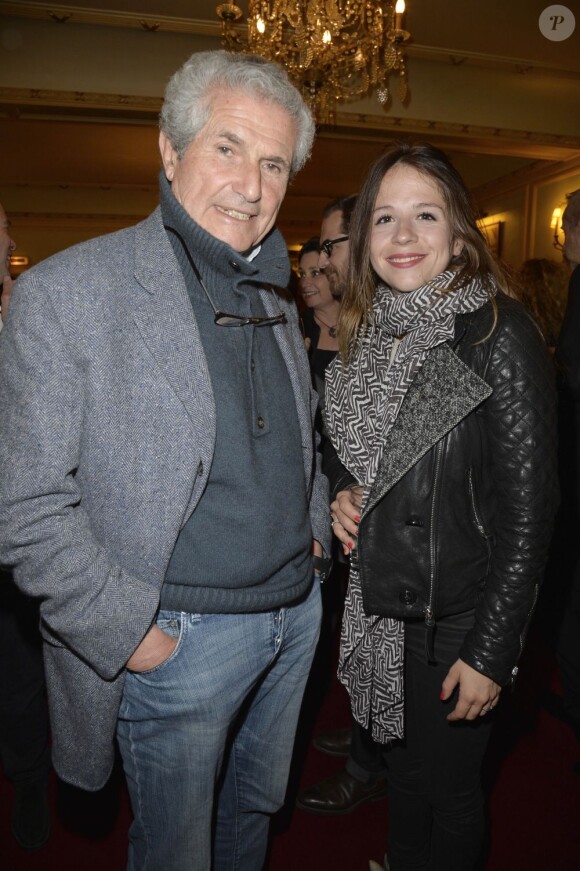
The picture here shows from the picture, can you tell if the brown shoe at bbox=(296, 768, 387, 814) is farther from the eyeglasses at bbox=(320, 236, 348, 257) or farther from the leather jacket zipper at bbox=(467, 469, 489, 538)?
the eyeglasses at bbox=(320, 236, 348, 257)

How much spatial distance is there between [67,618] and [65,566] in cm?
9

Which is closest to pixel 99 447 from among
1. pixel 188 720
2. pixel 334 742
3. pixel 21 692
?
pixel 188 720

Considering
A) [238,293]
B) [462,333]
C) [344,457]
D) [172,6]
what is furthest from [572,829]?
[172,6]

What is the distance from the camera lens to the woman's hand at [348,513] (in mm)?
1459

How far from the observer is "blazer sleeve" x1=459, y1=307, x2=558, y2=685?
4.04 ft

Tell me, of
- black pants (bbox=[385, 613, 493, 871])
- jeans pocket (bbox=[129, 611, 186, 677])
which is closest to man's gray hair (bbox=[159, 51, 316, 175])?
jeans pocket (bbox=[129, 611, 186, 677])

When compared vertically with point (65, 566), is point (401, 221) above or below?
above

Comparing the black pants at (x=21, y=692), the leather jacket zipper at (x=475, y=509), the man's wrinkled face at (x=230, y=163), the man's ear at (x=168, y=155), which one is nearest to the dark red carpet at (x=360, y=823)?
the black pants at (x=21, y=692)

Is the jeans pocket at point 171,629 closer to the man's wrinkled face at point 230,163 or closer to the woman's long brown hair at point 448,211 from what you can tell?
the man's wrinkled face at point 230,163

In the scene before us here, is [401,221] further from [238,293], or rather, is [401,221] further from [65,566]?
[65,566]

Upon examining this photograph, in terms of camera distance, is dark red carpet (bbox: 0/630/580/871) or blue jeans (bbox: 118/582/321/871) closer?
blue jeans (bbox: 118/582/321/871)

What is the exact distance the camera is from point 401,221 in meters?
1.44

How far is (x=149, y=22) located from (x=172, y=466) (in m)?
5.46

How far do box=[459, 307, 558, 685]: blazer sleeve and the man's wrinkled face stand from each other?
58cm
